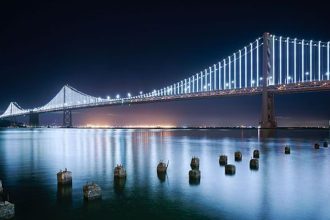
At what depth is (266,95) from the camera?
180 ft

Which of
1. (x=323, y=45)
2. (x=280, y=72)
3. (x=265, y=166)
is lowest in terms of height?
(x=265, y=166)

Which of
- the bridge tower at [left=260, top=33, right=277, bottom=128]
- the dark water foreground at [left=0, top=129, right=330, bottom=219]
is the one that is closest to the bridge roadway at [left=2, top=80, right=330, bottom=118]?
the bridge tower at [left=260, top=33, right=277, bottom=128]

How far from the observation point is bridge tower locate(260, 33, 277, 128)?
55.0m

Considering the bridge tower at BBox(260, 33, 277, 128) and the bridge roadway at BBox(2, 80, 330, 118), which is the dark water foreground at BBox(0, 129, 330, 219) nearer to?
the bridge roadway at BBox(2, 80, 330, 118)

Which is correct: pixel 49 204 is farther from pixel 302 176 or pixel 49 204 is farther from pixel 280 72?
pixel 280 72

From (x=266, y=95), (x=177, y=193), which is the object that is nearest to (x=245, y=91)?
(x=266, y=95)

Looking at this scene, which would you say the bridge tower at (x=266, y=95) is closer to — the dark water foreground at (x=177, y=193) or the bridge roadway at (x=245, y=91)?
the bridge roadway at (x=245, y=91)

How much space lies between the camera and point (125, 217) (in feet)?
29.0

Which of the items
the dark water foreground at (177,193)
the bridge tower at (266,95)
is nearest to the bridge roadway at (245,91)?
the bridge tower at (266,95)

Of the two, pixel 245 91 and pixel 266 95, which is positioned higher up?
pixel 245 91

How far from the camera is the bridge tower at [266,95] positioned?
181 feet

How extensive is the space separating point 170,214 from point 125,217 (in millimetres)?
1084

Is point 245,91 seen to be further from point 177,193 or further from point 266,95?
point 177,193

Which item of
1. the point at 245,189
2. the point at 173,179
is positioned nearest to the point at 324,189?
the point at 245,189
